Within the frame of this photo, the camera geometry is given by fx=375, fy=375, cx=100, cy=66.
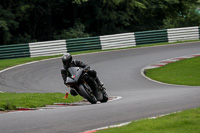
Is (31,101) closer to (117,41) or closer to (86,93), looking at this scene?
(86,93)

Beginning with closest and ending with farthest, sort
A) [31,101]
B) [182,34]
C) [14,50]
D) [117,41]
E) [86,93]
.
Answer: [86,93]
[31,101]
[14,50]
[117,41]
[182,34]

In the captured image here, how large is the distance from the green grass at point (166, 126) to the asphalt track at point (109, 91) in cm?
68

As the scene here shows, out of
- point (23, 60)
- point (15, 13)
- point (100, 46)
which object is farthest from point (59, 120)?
point (15, 13)

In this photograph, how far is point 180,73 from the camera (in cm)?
1659

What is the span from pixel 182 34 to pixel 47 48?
10.2m

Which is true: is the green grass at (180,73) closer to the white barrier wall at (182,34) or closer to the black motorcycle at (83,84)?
the black motorcycle at (83,84)

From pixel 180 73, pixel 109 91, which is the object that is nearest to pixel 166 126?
pixel 109 91

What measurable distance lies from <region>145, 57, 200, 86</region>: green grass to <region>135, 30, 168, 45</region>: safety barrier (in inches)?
314

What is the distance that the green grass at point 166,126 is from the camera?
17.2 feet

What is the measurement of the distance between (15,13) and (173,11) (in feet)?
50.0

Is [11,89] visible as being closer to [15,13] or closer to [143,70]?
[143,70]

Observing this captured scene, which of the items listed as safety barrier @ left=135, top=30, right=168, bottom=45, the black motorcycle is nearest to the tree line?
safety barrier @ left=135, top=30, right=168, bottom=45

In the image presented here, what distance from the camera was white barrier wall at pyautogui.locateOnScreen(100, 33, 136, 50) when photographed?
86.6 ft

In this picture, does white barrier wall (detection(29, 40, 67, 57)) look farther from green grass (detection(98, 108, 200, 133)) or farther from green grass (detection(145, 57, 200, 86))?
green grass (detection(98, 108, 200, 133))
